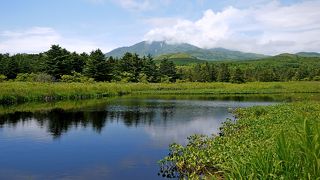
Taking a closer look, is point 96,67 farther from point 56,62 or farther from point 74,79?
point 56,62

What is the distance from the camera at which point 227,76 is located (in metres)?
106

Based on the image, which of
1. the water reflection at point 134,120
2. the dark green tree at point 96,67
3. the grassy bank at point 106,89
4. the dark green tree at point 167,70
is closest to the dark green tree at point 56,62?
the dark green tree at point 96,67

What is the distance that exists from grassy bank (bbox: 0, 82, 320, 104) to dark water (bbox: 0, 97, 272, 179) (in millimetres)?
11590

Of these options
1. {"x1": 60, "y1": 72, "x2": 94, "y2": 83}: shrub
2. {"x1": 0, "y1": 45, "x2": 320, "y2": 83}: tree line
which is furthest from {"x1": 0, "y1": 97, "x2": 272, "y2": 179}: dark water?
{"x1": 0, "y1": 45, "x2": 320, "y2": 83}: tree line

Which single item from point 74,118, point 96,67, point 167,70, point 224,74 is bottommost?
point 74,118

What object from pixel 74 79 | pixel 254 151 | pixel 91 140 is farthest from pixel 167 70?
pixel 254 151

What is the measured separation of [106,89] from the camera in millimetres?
64812

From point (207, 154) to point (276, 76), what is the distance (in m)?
105

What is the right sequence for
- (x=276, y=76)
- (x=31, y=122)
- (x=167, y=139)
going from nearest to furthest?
(x=167, y=139) → (x=31, y=122) → (x=276, y=76)

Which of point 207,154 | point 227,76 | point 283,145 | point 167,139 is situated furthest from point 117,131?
point 227,76

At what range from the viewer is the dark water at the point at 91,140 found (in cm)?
1498

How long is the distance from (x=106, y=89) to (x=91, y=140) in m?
43.5

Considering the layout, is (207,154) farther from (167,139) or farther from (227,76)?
(227,76)

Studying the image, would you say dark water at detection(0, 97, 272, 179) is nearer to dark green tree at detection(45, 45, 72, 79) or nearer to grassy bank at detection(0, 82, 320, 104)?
grassy bank at detection(0, 82, 320, 104)
